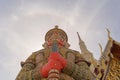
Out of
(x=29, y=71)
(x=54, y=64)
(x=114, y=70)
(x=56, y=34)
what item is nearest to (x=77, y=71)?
(x=54, y=64)

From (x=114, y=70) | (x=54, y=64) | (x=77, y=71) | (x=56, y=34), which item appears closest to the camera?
(x=114, y=70)

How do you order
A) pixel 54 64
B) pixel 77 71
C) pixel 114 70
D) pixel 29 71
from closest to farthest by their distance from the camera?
1. pixel 114 70
2. pixel 54 64
3. pixel 77 71
4. pixel 29 71

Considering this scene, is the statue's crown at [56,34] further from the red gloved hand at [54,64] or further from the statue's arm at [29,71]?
the red gloved hand at [54,64]

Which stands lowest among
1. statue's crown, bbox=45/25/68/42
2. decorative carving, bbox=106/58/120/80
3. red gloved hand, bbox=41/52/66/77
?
decorative carving, bbox=106/58/120/80

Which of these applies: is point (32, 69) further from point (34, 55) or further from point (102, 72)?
point (102, 72)

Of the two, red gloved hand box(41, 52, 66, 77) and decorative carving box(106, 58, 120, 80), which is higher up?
red gloved hand box(41, 52, 66, 77)

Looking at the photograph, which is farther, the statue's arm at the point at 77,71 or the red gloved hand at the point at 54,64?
the statue's arm at the point at 77,71

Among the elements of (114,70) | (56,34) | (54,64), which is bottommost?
(114,70)

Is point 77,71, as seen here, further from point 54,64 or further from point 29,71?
point 29,71

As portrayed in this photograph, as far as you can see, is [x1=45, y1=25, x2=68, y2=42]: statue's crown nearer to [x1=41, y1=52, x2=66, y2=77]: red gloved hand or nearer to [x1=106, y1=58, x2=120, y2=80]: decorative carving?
[x1=41, y1=52, x2=66, y2=77]: red gloved hand

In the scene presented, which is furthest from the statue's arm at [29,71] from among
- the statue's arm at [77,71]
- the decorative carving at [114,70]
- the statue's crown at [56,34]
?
the decorative carving at [114,70]

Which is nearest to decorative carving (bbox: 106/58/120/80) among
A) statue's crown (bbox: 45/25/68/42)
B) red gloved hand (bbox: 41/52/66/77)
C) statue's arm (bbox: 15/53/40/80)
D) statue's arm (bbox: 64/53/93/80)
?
red gloved hand (bbox: 41/52/66/77)

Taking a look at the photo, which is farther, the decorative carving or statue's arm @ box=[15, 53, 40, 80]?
statue's arm @ box=[15, 53, 40, 80]

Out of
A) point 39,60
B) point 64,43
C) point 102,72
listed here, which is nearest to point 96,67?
point 102,72
